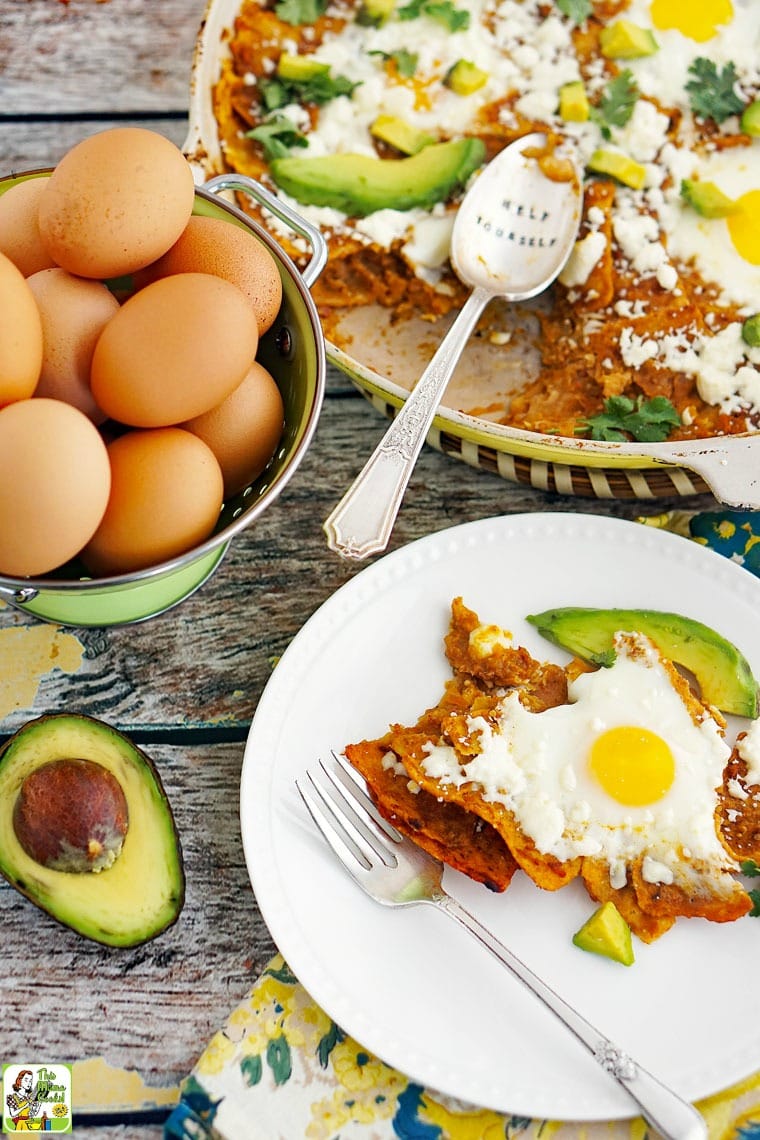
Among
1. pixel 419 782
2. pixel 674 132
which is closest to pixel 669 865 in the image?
pixel 419 782

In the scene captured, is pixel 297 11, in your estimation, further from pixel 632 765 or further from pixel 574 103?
pixel 632 765

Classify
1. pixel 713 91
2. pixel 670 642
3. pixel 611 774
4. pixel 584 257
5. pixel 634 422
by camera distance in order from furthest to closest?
pixel 713 91, pixel 584 257, pixel 634 422, pixel 670 642, pixel 611 774

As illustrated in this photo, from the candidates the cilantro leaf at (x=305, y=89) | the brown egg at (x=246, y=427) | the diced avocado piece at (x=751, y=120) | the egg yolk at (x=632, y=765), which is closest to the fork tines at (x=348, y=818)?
the egg yolk at (x=632, y=765)

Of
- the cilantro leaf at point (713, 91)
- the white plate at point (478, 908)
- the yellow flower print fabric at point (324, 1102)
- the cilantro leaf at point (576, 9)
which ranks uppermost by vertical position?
the cilantro leaf at point (576, 9)

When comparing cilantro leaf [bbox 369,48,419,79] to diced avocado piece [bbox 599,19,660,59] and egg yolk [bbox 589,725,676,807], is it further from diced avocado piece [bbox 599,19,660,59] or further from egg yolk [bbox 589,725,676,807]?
egg yolk [bbox 589,725,676,807]

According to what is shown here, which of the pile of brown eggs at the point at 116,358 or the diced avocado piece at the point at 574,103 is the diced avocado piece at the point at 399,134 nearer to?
the diced avocado piece at the point at 574,103

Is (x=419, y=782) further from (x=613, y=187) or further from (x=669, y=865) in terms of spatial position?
(x=613, y=187)

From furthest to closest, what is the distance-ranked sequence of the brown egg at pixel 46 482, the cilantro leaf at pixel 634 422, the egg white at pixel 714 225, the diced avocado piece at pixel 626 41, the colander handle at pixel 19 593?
the diced avocado piece at pixel 626 41, the egg white at pixel 714 225, the cilantro leaf at pixel 634 422, the colander handle at pixel 19 593, the brown egg at pixel 46 482

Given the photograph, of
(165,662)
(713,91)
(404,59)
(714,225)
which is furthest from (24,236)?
(713,91)
